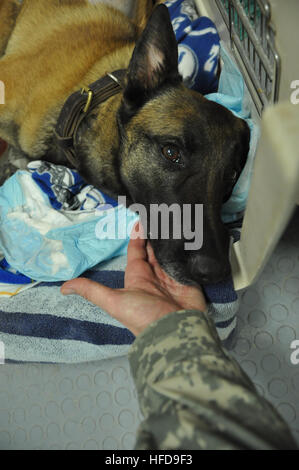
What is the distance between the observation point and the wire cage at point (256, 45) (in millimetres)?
1071

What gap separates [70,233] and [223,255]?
23.8 inches

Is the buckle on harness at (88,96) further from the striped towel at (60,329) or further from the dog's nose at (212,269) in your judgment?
the dog's nose at (212,269)

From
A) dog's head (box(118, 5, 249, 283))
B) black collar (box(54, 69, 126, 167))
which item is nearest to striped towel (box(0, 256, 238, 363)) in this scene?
dog's head (box(118, 5, 249, 283))

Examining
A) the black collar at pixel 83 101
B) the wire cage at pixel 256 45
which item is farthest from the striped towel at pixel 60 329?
the wire cage at pixel 256 45

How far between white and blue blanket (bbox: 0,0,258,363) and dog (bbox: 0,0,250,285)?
3.5 inches

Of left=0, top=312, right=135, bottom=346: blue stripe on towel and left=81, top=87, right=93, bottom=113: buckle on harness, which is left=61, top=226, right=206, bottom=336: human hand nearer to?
left=0, top=312, right=135, bottom=346: blue stripe on towel

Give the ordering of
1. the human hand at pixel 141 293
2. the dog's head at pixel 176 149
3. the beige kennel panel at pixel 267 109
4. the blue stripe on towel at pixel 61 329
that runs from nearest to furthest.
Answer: the beige kennel panel at pixel 267 109, the human hand at pixel 141 293, the dog's head at pixel 176 149, the blue stripe on towel at pixel 61 329

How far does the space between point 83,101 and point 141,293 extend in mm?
723

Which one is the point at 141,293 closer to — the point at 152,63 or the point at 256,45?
the point at 152,63

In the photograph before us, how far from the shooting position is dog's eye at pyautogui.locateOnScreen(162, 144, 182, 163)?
1.05 m

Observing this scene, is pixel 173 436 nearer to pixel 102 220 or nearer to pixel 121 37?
pixel 102 220

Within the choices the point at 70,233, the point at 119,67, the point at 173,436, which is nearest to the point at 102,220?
the point at 70,233

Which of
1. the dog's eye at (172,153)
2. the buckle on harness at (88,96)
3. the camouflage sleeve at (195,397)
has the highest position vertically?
the buckle on harness at (88,96)

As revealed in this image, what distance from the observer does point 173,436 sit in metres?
0.54
